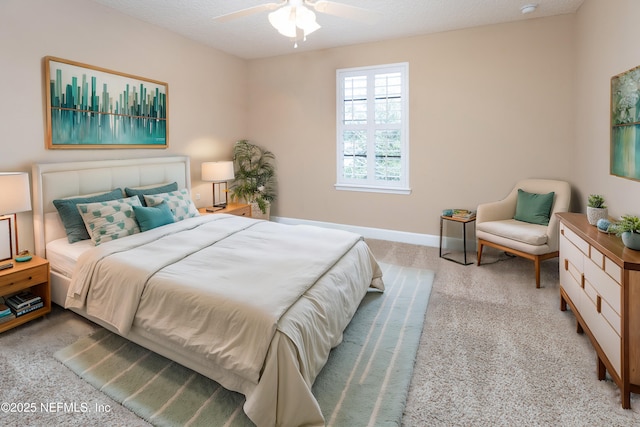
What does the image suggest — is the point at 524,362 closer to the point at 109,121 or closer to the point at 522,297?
the point at 522,297

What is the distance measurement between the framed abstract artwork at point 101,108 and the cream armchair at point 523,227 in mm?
3966

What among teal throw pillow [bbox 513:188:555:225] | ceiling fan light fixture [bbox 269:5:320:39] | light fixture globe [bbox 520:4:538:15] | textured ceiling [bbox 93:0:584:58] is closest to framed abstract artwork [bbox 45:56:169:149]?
textured ceiling [bbox 93:0:584:58]

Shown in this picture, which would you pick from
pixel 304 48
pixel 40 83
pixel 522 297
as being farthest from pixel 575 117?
pixel 40 83

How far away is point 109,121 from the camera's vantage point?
377 cm

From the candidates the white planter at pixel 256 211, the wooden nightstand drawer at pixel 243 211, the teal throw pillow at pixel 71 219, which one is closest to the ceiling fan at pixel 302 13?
the teal throw pillow at pixel 71 219

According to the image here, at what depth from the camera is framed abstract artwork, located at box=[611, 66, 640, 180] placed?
2504mm

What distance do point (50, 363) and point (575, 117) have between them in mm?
5272

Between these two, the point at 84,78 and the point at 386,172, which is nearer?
the point at 84,78

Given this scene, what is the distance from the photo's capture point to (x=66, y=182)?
3.29 meters

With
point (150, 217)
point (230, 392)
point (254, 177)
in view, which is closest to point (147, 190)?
point (150, 217)

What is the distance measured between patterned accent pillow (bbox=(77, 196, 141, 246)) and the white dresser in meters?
3.56

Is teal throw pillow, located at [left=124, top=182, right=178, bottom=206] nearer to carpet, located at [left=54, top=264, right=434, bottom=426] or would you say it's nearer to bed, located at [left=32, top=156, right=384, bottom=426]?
bed, located at [left=32, top=156, right=384, bottom=426]

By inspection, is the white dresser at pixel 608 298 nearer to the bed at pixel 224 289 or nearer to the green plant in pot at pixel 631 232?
the green plant in pot at pixel 631 232

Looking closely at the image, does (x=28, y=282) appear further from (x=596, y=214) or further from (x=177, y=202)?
(x=596, y=214)
